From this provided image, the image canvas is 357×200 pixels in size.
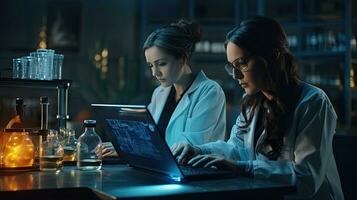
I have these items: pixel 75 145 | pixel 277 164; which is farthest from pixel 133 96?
pixel 277 164

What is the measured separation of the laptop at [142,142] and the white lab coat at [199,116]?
1.83 feet

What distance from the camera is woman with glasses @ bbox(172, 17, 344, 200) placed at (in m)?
1.61

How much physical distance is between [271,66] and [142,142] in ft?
1.64

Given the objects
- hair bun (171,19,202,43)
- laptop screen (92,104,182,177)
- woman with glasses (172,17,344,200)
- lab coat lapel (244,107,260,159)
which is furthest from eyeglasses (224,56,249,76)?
hair bun (171,19,202,43)

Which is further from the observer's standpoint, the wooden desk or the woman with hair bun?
the woman with hair bun

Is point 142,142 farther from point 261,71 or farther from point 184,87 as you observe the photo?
point 184,87

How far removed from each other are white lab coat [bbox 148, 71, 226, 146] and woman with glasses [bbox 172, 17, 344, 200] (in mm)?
426

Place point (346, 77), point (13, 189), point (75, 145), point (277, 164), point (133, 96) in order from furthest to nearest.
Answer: point (133, 96) → point (346, 77) → point (75, 145) → point (277, 164) → point (13, 189)

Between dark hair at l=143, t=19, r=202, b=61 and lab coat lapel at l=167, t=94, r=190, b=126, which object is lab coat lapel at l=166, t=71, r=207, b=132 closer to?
lab coat lapel at l=167, t=94, r=190, b=126

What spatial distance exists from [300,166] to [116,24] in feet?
19.5

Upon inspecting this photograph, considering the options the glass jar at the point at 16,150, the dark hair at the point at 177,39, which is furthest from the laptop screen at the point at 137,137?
the dark hair at the point at 177,39

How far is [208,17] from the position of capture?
7031mm

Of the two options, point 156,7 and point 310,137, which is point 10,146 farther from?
point 156,7

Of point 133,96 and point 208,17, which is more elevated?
point 208,17
